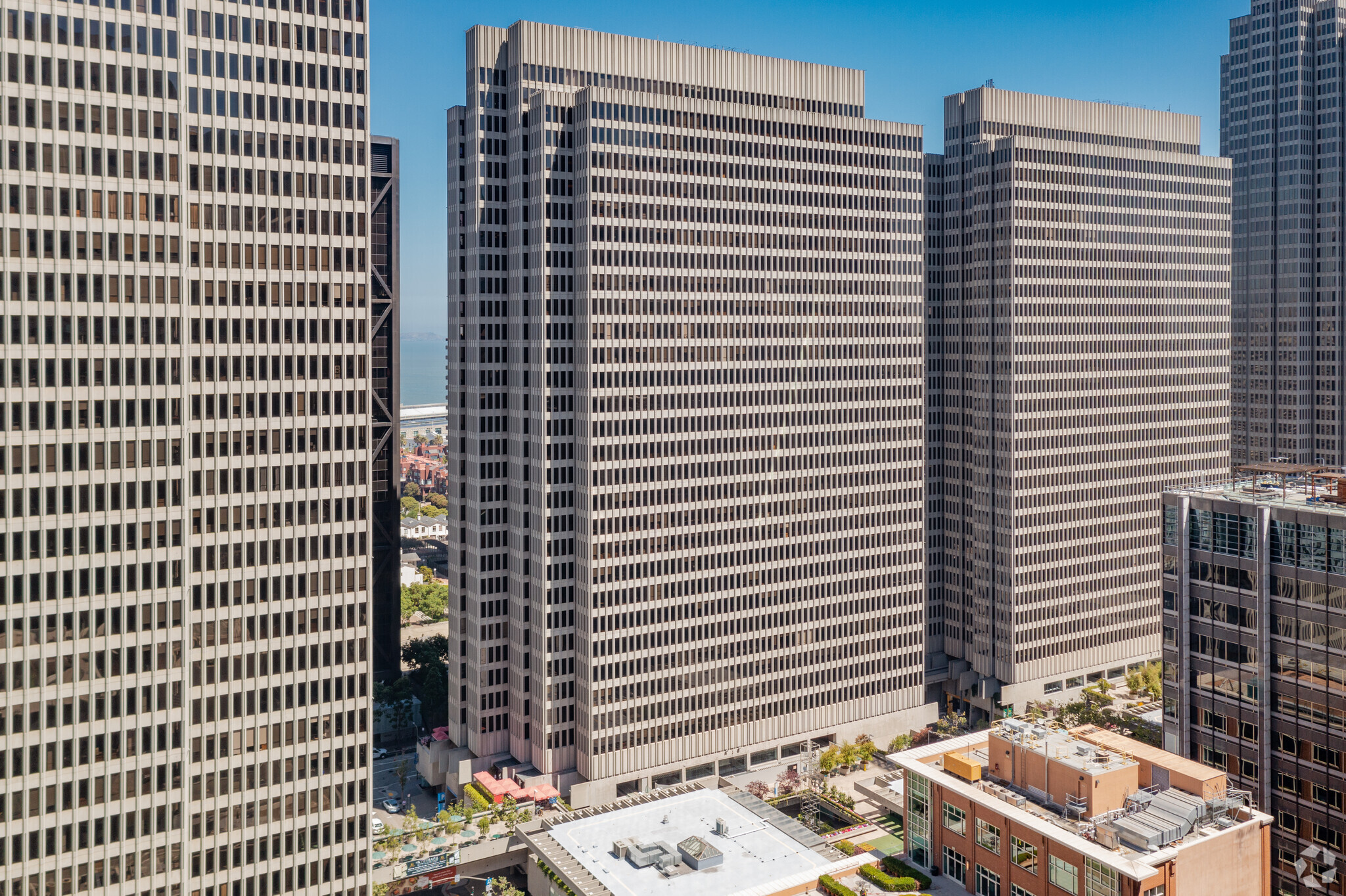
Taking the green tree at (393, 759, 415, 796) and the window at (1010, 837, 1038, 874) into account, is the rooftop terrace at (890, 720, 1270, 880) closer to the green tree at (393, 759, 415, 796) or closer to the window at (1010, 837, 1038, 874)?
the window at (1010, 837, 1038, 874)

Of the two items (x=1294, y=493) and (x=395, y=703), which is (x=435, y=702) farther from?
(x=1294, y=493)

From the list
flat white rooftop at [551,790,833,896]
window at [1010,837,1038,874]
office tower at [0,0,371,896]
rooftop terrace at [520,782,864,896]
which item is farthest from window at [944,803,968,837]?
office tower at [0,0,371,896]

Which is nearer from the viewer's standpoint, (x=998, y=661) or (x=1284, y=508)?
(x=1284, y=508)

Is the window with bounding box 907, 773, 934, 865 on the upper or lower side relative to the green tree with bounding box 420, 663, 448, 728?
upper

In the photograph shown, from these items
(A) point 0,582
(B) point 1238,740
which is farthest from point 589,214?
(B) point 1238,740

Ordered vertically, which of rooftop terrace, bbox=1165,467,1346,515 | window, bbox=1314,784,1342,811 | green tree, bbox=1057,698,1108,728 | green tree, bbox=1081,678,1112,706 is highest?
rooftop terrace, bbox=1165,467,1346,515

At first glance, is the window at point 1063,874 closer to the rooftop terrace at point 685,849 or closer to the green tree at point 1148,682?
the rooftop terrace at point 685,849

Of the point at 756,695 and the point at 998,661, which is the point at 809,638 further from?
the point at 998,661
